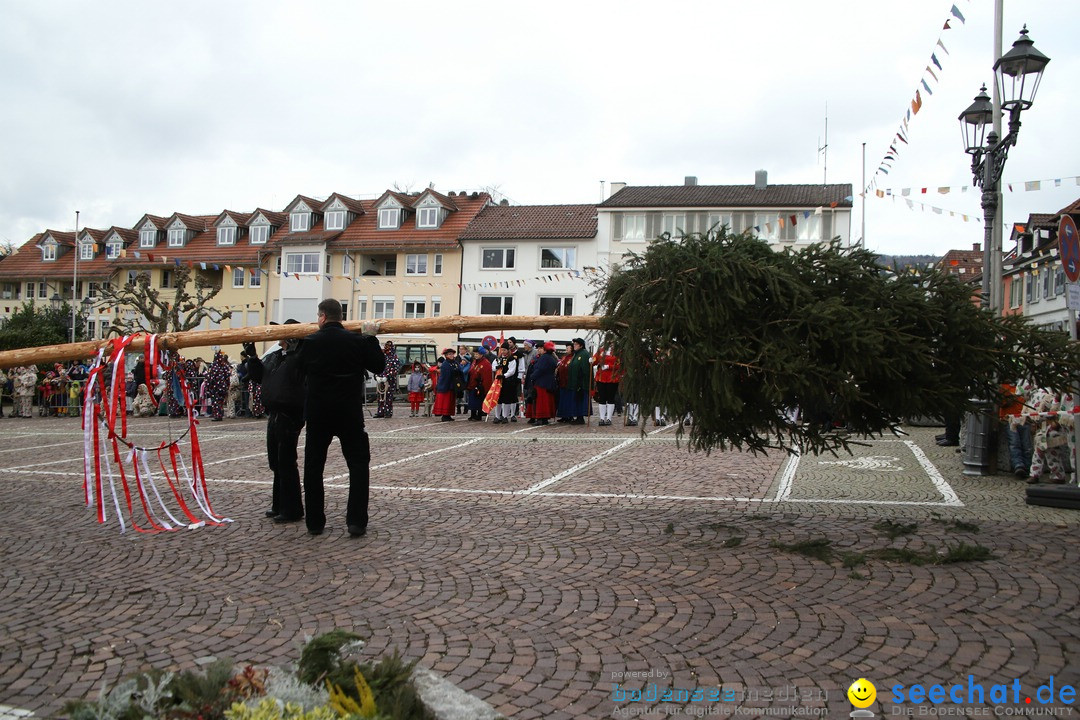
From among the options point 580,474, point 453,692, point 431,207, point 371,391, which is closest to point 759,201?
point 431,207

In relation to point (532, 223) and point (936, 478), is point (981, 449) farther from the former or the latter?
point (532, 223)

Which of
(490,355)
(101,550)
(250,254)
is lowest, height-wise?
(101,550)

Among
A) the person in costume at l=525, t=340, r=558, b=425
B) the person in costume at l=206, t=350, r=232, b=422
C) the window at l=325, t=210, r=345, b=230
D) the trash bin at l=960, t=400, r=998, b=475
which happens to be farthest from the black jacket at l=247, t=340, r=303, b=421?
the window at l=325, t=210, r=345, b=230

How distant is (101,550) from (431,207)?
51806 mm

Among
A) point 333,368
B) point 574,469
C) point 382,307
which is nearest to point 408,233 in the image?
point 382,307

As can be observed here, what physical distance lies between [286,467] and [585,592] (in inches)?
143

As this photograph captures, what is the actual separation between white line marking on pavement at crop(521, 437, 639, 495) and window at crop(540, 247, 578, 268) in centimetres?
3862

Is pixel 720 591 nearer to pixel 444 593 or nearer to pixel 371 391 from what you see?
pixel 444 593

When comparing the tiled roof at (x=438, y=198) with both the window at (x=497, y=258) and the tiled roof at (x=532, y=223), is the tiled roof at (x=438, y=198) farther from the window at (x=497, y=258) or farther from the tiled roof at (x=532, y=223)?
the window at (x=497, y=258)

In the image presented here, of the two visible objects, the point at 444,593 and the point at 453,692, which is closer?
the point at 453,692

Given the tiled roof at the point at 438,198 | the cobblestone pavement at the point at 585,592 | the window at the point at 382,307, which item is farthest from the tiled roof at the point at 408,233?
the cobblestone pavement at the point at 585,592

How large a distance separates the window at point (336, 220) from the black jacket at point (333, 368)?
52.8 metres

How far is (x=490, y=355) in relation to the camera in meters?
21.4

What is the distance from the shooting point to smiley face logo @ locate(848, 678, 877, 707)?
11.6 feet
